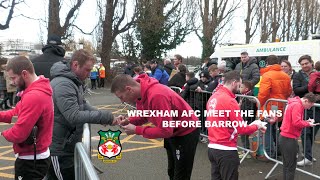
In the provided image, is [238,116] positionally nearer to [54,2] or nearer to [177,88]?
[177,88]

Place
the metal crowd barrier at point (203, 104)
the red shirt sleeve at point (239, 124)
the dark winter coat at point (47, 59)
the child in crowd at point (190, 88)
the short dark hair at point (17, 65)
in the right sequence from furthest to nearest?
the child in crowd at point (190, 88) → the metal crowd barrier at point (203, 104) → the dark winter coat at point (47, 59) → the red shirt sleeve at point (239, 124) → the short dark hair at point (17, 65)

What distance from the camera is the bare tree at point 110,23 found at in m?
25.0

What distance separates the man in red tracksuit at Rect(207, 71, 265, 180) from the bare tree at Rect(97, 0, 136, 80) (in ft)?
72.9

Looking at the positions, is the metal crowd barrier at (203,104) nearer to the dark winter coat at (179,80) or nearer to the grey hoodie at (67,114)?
the dark winter coat at (179,80)

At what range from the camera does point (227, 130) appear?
3.78m

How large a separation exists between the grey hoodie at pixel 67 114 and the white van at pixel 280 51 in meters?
12.2

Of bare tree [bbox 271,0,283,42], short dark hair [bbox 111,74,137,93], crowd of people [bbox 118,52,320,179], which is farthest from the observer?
bare tree [bbox 271,0,283,42]

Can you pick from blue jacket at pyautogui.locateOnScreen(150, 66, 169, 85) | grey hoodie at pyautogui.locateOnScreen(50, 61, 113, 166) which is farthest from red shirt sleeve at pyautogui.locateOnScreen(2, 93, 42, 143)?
blue jacket at pyautogui.locateOnScreen(150, 66, 169, 85)

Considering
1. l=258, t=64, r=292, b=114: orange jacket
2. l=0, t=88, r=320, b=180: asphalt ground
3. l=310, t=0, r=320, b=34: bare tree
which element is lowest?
l=0, t=88, r=320, b=180: asphalt ground

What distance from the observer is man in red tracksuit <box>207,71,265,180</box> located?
145 inches

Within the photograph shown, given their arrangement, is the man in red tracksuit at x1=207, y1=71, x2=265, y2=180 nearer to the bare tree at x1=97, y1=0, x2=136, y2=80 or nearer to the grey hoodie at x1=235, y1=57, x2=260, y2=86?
the grey hoodie at x1=235, y1=57, x2=260, y2=86

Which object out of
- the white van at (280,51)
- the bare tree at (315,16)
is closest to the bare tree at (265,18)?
the bare tree at (315,16)

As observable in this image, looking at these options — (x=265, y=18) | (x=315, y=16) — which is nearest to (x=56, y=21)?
(x=265, y=18)

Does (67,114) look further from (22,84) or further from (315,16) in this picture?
(315,16)
